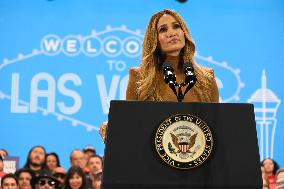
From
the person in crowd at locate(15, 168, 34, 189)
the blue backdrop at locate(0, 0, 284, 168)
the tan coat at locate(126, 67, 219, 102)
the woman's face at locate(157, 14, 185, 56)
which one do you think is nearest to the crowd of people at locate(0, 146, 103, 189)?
the person in crowd at locate(15, 168, 34, 189)

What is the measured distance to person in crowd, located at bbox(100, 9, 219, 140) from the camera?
96.7 inches

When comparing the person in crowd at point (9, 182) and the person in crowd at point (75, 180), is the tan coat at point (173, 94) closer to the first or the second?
the person in crowd at point (75, 180)

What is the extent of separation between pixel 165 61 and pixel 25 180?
383 centimetres

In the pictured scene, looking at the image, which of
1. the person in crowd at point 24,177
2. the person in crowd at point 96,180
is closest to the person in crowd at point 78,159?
the person in crowd at point 96,180

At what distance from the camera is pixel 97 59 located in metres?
8.66

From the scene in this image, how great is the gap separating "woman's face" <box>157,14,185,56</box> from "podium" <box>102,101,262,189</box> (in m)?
0.49

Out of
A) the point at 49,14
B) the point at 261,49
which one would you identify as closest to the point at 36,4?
→ the point at 49,14

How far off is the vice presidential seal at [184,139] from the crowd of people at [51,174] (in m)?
3.63

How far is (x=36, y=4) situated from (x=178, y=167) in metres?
7.17

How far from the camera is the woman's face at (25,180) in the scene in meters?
5.91

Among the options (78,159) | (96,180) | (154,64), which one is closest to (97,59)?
(78,159)

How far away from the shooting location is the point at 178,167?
199 centimetres

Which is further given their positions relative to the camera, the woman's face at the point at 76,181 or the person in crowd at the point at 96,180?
the person in crowd at the point at 96,180

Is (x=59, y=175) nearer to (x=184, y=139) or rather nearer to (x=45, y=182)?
(x=45, y=182)
